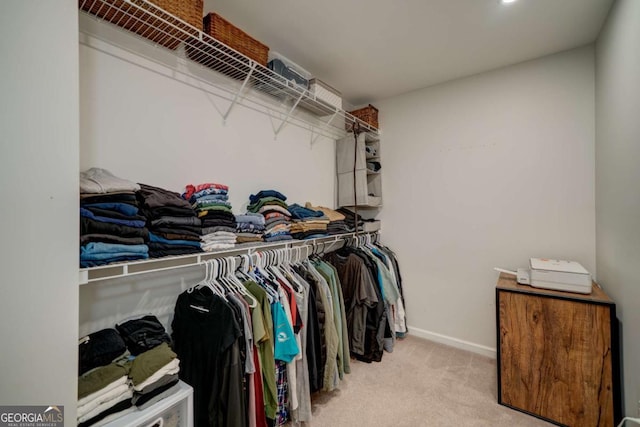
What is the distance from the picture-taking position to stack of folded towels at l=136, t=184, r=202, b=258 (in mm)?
1285

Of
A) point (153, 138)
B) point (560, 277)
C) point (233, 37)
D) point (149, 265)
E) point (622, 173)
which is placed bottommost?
point (560, 277)

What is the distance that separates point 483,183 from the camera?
253 centimetres

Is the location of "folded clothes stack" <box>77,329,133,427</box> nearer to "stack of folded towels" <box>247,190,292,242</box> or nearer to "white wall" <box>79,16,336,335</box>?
"white wall" <box>79,16,336,335</box>

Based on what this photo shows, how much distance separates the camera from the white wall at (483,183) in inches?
84.6

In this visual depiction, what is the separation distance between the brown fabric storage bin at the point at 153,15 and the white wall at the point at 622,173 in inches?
87.8

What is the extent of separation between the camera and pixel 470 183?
260 centimetres

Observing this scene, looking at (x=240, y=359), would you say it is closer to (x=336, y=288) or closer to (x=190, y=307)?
(x=190, y=307)

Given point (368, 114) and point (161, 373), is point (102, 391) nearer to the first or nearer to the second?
point (161, 373)

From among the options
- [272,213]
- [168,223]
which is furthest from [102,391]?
[272,213]

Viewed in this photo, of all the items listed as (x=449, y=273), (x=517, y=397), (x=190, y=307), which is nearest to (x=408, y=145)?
(x=449, y=273)

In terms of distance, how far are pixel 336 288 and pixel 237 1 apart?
6.65 ft

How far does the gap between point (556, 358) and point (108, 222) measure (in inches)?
105

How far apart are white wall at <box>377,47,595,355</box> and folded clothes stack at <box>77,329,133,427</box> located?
8.60ft

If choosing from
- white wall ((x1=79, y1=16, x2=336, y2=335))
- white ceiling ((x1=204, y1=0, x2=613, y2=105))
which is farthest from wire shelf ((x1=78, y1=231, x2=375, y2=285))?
white ceiling ((x1=204, y1=0, x2=613, y2=105))
